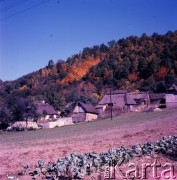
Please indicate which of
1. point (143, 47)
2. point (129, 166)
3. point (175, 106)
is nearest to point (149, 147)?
A: point (129, 166)

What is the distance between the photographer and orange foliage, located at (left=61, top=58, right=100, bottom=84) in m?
150

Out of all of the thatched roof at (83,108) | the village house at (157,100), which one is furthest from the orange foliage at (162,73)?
the thatched roof at (83,108)

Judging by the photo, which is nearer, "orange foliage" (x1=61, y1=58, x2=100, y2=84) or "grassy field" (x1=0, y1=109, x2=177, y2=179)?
"grassy field" (x1=0, y1=109, x2=177, y2=179)

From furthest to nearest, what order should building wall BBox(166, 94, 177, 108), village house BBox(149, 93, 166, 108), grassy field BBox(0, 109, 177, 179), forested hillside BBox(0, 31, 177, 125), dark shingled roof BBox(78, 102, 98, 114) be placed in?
forested hillside BBox(0, 31, 177, 125) → village house BBox(149, 93, 166, 108) → building wall BBox(166, 94, 177, 108) → dark shingled roof BBox(78, 102, 98, 114) → grassy field BBox(0, 109, 177, 179)

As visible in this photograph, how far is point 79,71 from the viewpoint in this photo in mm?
154375

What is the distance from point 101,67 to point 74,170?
136768 millimetres

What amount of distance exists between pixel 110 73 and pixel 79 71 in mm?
20429

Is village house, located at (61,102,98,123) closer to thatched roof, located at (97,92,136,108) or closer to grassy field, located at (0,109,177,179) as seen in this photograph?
thatched roof, located at (97,92,136,108)

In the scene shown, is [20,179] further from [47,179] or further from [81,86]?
[81,86]

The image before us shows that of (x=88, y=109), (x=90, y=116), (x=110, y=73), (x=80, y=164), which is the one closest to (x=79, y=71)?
(x=110, y=73)

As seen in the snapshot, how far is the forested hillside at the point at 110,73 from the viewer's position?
11850 centimetres

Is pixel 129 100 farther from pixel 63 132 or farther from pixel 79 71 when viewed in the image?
pixel 79 71

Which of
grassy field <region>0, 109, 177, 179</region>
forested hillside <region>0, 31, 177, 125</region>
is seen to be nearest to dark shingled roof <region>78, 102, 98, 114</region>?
forested hillside <region>0, 31, 177, 125</region>

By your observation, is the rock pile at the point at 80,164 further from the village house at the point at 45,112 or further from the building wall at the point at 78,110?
the village house at the point at 45,112
